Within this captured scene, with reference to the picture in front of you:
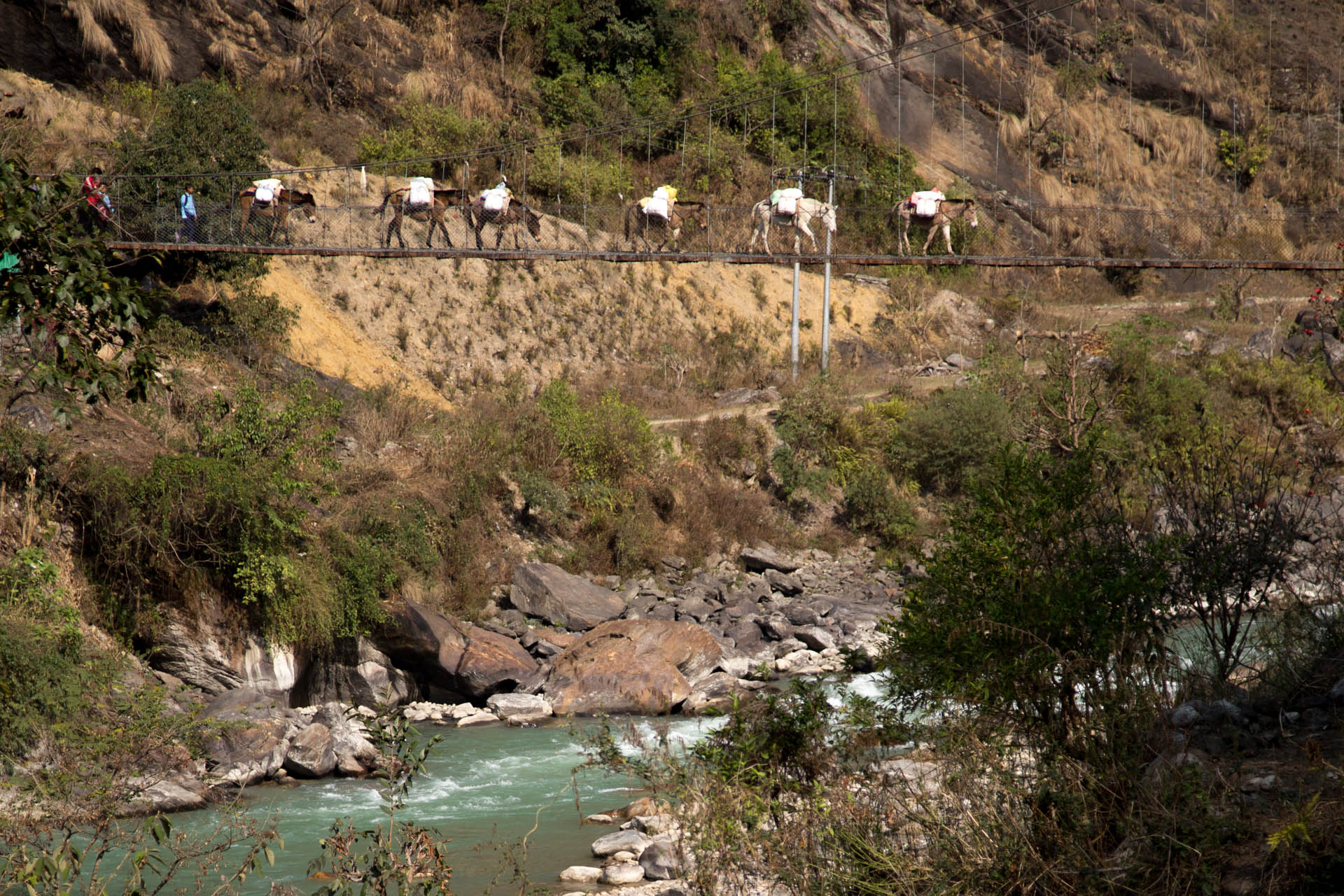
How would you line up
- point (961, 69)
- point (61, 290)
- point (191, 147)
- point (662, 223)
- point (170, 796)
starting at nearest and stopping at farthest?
point (61, 290) → point (170, 796) → point (191, 147) → point (662, 223) → point (961, 69)

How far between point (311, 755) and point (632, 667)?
4.17 m

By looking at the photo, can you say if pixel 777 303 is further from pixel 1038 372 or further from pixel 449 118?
pixel 449 118

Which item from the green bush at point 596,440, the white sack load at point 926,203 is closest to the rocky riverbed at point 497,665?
the green bush at point 596,440

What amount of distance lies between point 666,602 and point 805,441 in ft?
19.8

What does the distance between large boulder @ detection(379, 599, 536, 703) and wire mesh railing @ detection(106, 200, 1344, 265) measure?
17.6 feet

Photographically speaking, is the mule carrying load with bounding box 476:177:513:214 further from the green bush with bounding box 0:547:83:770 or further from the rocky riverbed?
the green bush with bounding box 0:547:83:770

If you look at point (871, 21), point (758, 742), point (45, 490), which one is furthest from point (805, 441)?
point (871, 21)

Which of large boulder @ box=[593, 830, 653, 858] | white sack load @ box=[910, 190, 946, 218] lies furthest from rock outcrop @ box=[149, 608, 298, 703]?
white sack load @ box=[910, 190, 946, 218]

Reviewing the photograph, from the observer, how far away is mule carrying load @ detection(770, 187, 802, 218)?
20094 millimetres

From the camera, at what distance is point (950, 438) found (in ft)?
73.8

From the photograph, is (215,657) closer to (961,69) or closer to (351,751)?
(351,751)

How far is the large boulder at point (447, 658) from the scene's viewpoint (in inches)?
549

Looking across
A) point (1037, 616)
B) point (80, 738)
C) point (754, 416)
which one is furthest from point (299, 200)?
point (1037, 616)

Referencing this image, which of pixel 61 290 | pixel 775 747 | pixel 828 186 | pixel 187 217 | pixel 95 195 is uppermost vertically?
pixel 828 186
